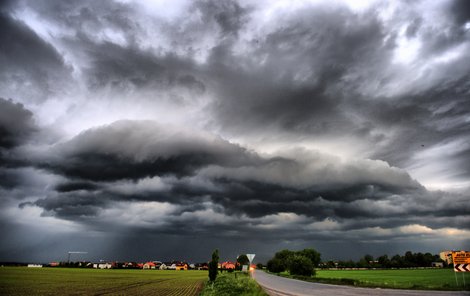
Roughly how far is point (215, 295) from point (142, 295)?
11641mm

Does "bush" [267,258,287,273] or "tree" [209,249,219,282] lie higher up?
"tree" [209,249,219,282]

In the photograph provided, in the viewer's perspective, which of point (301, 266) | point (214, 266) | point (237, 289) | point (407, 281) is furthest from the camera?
point (301, 266)

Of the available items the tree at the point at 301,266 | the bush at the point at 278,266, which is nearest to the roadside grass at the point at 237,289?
the tree at the point at 301,266

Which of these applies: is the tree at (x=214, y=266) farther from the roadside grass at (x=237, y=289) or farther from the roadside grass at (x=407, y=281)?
the roadside grass at (x=407, y=281)

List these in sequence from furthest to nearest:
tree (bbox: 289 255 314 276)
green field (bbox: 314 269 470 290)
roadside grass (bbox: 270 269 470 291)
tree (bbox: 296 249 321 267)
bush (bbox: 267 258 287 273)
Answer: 1. tree (bbox: 296 249 321 267)
2. bush (bbox: 267 258 287 273)
3. tree (bbox: 289 255 314 276)
4. green field (bbox: 314 269 470 290)
5. roadside grass (bbox: 270 269 470 291)

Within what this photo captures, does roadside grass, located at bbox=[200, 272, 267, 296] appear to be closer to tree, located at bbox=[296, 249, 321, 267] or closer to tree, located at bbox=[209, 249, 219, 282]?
tree, located at bbox=[209, 249, 219, 282]

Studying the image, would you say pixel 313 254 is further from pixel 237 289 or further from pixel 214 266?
pixel 237 289

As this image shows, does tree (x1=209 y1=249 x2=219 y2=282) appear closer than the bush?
Yes

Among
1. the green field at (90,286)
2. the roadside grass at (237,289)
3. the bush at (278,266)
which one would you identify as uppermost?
the roadside grass at (237,289)

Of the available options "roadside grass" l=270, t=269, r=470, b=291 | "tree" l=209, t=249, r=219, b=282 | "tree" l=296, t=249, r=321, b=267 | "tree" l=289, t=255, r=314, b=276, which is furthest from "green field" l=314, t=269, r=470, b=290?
"tree" l=296, t=249, r=321, b=267

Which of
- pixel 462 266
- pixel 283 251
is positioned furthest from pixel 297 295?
pixel 283 251

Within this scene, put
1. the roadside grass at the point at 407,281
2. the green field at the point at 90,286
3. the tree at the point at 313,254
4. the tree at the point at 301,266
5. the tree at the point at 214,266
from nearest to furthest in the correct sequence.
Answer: the roadside grass at the point at 407,281, the green field at the point at 90,286, the tree at the point at 214,266, the tree at the point at 301,266, the tree at the point at 313,254

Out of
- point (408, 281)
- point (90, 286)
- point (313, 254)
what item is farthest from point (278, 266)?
point (90, 286)

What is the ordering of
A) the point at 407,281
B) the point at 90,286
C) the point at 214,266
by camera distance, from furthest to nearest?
the point at 214,266 < the point at 407,281 < the point at 90,286
